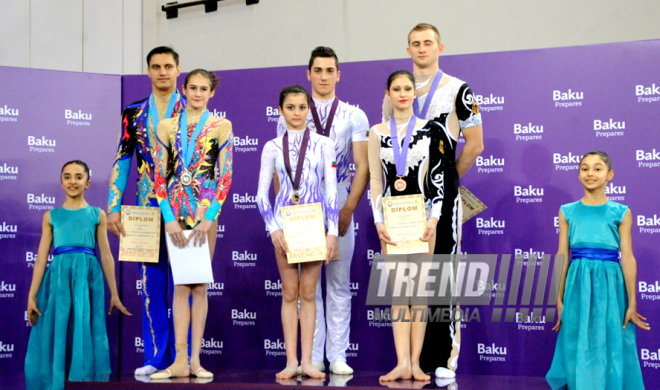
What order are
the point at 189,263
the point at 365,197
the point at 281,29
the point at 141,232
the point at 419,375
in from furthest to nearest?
the point at 281,29, the point at 365,197, the point at 141,232, the point at 189,263, the point at 419,375

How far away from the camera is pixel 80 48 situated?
7062 mm

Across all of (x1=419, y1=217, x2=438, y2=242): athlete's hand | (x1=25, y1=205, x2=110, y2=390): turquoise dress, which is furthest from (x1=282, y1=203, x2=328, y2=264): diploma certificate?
(x1=25, y1=205, x2=110, y2=390): turquoise dress

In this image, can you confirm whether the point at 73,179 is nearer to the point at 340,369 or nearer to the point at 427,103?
the point at 340,369

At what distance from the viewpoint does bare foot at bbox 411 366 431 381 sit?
3.54m

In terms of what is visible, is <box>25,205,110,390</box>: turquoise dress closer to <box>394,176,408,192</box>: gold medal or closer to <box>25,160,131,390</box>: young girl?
<box>25,160,131,390</box>: young girl

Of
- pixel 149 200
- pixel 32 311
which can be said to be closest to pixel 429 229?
pixel 149 200

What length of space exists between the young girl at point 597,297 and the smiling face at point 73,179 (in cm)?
316

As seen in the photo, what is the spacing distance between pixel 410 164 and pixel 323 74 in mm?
868

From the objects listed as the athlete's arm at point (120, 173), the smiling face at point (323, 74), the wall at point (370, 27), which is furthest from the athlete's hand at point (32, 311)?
the wall at point (370, 27)

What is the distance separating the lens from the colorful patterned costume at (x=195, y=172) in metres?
3.81

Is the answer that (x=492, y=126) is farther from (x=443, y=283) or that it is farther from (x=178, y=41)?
(x=178, y=41)

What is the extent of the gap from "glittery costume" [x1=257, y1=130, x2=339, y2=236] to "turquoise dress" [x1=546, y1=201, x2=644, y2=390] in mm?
1473

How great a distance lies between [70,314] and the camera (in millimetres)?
4344

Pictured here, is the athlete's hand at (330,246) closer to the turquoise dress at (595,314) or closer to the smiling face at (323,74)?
the smiling face at (323,74)
